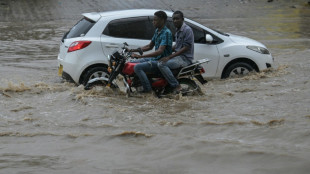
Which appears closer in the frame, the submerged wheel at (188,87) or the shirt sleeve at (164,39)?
Result: the shirt sleeve at (164,39)

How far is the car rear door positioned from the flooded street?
41.6 inches

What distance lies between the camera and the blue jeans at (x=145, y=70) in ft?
27.6

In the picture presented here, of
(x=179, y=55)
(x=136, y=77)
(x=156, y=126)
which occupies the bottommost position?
(x=156, y=126)

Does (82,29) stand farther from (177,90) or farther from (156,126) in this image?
(156,126)

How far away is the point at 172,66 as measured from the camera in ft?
28.0

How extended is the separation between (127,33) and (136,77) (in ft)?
6.17

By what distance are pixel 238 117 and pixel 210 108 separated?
0.80 meters

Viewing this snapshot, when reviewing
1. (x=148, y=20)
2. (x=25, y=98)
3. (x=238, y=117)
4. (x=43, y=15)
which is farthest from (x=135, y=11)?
(x=43, y=15)

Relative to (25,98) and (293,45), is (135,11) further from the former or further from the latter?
(293,45)

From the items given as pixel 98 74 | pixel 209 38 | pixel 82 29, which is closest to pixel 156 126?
pixel 98 74

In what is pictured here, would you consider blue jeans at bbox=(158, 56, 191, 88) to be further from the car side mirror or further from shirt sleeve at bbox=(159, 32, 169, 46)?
the car side mirror

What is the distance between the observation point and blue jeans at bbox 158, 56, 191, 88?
8.45 metres

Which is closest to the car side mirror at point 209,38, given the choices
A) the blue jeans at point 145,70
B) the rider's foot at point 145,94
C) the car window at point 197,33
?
the car window at point 197,33

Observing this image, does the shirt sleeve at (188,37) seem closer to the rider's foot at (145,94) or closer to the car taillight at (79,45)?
the rider's foot at (145,94)
